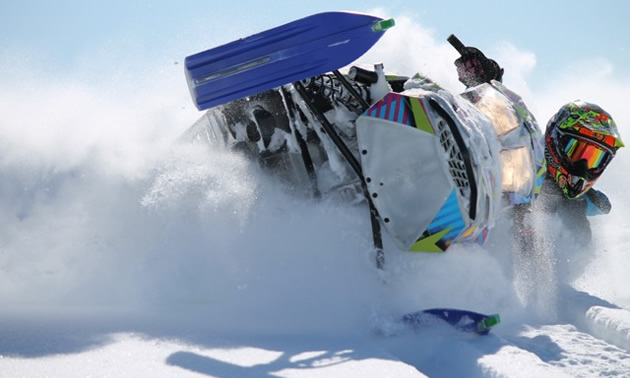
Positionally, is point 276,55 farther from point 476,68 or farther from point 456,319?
point 476,68

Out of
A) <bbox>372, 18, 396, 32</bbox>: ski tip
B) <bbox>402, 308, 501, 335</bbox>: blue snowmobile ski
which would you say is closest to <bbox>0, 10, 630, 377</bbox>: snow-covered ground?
<bbox>402, 308, 501, 335</bbox>: blue snowmobile ski

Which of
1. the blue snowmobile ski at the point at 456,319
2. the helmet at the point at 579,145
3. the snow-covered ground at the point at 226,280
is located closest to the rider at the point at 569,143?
the helmet at the point at 579,145

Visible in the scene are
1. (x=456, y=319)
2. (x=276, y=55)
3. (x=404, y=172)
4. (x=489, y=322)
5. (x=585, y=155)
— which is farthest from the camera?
(x=585, y=155)

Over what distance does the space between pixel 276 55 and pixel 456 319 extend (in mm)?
2075

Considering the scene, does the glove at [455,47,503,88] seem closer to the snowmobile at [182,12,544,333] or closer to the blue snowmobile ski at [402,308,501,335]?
the snowmobile at [182,12,544,333]

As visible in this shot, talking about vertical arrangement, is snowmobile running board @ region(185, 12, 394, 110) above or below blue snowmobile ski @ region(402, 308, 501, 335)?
above

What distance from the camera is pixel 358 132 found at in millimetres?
4238

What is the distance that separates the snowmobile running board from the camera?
13.1 feet

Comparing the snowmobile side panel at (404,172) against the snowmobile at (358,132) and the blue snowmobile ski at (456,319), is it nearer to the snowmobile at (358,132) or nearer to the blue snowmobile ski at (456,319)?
the snowmobile at (358,132)

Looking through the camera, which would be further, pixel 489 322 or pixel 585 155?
pixel 585 155

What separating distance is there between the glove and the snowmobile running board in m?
2.41

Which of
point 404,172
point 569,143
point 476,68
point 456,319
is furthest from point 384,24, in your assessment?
point 569,143

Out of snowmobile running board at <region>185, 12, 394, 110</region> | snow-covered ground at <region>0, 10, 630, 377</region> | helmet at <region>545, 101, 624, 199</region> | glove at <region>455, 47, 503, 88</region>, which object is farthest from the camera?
glove at <region>455, 47, 503, 88</region>

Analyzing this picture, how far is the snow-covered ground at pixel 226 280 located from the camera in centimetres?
290
